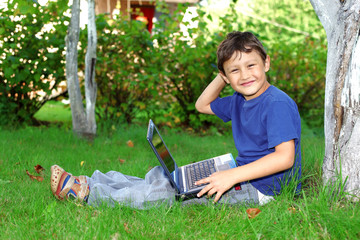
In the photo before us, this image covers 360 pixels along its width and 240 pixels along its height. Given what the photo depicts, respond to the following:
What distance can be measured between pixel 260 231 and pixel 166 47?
4.83 meters

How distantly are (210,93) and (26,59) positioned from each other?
3791mm

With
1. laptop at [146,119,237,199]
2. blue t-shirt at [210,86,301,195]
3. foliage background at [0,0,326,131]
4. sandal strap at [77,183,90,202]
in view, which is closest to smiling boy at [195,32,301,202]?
blue t-shirt at [210,86,301,195]

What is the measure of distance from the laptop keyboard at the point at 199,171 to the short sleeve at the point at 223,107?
378 mm

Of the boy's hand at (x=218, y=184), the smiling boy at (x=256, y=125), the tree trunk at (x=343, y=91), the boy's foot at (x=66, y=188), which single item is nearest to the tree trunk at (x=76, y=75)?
the boy's foot at (x=66, y=188)

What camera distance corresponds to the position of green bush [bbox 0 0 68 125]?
5531 mm

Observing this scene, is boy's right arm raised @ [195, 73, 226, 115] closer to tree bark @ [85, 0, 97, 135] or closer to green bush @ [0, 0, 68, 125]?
tree bark @ [85, 0, 97, 135]

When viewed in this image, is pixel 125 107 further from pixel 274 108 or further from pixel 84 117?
pixel 274 108

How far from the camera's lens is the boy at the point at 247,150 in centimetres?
245

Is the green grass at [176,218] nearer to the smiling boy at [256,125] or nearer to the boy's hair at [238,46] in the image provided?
the smiling boy at [256,125]

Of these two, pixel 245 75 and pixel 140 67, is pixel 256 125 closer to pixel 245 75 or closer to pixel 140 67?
pixel 245 75

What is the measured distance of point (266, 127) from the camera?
2.55m

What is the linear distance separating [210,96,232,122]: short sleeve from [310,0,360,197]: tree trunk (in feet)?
2.37

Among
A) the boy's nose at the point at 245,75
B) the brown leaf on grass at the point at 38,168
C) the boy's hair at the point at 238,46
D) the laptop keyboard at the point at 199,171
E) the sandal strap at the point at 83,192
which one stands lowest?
the brown leaf on grass at the point at 38,168

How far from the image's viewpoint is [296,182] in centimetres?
271
